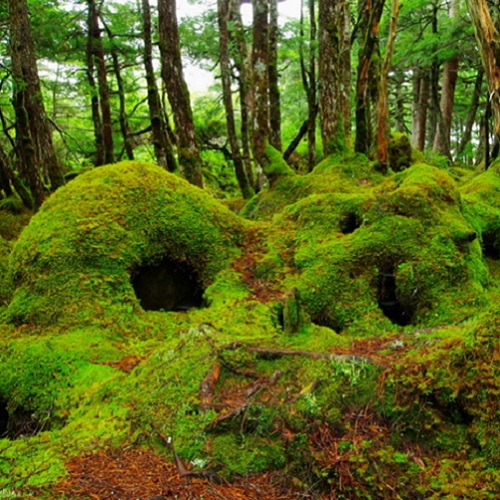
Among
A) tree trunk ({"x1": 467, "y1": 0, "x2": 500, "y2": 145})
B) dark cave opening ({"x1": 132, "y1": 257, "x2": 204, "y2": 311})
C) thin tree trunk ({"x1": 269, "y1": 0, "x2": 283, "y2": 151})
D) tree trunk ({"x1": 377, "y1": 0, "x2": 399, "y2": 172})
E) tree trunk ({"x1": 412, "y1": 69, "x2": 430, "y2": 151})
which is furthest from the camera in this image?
tree trunk ({"x1": 412, "y1": 69, "x2": 430, "y2": 151})

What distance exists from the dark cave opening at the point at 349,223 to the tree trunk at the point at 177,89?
160 inches

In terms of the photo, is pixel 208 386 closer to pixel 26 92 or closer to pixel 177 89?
pixel 177 89

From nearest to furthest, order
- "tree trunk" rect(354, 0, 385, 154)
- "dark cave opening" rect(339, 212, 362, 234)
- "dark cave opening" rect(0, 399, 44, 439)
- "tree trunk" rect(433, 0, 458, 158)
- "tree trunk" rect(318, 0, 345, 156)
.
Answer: "dark cave opening" rect(0, 399, 44, 439) < "dark cave opening" rect(339, 212, 362, 234) < "tree trunk" rect(354, 0, 385, 154) < "tree trunk" rect(318, 0, 345, 156) < "tree trunk" rect(433, 0, 458, 158)

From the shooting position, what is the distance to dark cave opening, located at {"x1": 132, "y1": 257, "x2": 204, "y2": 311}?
6.74 m

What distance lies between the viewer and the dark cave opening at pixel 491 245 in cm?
819

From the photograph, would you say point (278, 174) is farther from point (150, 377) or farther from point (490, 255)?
point (150, 377)

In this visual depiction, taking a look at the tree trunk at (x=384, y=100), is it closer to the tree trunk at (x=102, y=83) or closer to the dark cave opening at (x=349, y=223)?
the dark cave opening at (x=349, y=223)

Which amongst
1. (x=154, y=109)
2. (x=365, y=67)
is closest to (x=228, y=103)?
(x=154, y=109)

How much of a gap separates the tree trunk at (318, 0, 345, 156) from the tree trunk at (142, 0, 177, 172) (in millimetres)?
4594

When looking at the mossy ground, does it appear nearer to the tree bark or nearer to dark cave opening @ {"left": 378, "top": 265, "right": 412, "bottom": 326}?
dark cave opening @ {"left": 378, "top": 265, "right": 412, "bottom": 326}

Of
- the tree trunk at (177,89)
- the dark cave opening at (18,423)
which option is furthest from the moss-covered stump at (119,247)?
the tree trunk at (177,89)

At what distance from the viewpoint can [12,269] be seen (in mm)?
6348

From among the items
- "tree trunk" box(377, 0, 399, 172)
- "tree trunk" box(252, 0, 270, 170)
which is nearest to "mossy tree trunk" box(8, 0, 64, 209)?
"tree trunk" box(252, 0, 270, 170)

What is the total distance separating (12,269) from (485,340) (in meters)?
5.84
